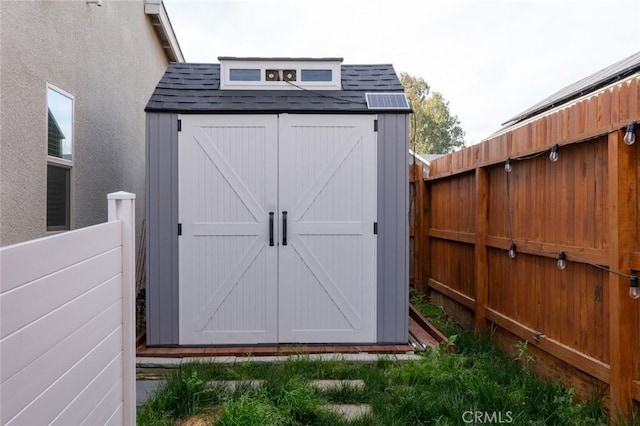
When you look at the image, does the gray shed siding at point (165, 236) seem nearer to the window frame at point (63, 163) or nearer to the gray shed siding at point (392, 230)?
the gray shed siding at point (392, 230)

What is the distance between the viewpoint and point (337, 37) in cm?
1323

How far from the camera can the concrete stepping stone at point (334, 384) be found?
10.0 ft

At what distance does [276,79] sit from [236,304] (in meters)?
2.35

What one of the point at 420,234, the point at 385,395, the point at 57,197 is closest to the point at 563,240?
the point at 385,395

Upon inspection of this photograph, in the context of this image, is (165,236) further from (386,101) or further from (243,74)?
(386,101)

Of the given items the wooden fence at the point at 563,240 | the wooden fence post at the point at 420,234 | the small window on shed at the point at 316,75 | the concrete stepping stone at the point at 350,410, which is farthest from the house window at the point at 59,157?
the wooden fence post at the point at 420,234

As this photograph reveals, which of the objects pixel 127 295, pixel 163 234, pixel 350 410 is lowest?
pixel 350 410

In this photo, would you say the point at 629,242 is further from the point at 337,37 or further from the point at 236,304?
the point at 337,37

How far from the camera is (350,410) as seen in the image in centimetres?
281

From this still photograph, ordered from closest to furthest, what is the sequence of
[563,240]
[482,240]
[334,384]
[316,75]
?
[563,240] → [334,384] → [482,240] → [316,75]

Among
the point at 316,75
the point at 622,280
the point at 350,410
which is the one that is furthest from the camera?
the point at 316,75

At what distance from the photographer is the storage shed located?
3.90 meters

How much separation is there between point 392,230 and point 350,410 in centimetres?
176

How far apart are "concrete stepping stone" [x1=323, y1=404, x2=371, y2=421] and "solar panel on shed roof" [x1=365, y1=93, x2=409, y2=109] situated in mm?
2672
